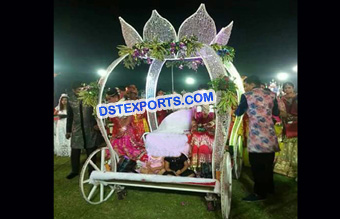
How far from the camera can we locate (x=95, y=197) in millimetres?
3793

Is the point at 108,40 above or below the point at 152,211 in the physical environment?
above

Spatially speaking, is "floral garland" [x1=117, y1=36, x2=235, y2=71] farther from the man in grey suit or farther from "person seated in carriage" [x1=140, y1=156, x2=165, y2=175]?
the man in grey suit

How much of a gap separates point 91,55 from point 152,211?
431cm

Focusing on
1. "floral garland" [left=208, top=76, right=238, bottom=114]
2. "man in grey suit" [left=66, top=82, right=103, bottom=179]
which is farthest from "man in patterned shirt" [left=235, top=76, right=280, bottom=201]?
"man in grey suit" [left=66, top=82, right=103, bottom=179]

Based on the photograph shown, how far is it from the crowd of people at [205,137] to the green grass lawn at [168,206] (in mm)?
259

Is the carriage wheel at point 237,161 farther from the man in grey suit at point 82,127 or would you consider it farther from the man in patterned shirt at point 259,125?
the man in grey suit at point 82,127

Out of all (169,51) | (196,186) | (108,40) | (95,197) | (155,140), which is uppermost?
(108,40)

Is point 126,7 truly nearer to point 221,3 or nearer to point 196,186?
point 221,3

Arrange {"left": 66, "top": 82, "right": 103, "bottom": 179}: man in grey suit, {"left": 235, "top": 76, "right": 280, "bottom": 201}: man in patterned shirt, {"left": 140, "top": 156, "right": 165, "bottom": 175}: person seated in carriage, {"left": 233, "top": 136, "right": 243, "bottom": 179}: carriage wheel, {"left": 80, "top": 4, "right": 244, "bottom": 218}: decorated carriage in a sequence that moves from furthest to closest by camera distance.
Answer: {"left": 66, "top": 82, "right": 103, "bottom": 179}: man in grey suit
{"left": 233, "top": 136, "right": 243, "bottom": 179}: carriage wheel
{"left": 140, "top": 156, "right": 165, "bottom": 175}: person seated in carriage
{"left": 235, "top": 76, "right": 280, "bottom": 201}: man in patterned shirt
{"left": 80, "top": 4, "right": 244, "bottom": 218}: decorated carriage

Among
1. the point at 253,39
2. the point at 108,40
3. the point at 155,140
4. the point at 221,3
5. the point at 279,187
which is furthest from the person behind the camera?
the point at 253,39

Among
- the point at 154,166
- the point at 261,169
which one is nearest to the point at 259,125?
the point at 261,169

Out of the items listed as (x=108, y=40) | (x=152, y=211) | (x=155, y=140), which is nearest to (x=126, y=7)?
(x=155, y=140)

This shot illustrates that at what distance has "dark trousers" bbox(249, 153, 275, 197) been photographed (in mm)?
3387

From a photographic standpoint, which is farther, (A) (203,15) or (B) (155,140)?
(B) (155,140)
